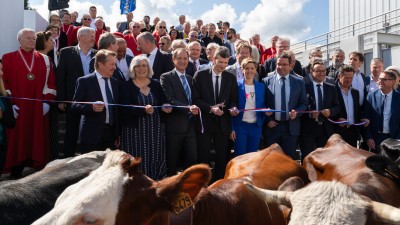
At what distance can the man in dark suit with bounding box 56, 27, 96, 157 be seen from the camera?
7.19m

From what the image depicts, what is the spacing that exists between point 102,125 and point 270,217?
2.99 metres

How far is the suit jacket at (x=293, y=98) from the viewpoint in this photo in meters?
7.59

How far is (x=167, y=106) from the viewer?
6.71 m

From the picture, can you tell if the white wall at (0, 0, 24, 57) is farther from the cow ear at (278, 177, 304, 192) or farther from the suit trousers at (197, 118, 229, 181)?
the cow ear at (278, 177, 304, 192)

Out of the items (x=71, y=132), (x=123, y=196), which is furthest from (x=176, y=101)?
(x=123, y=196)

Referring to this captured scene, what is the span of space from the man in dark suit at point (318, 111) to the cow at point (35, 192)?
181 inches

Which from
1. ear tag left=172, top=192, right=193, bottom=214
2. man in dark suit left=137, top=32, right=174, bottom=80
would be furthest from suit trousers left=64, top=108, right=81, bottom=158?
ear tag left=172, top=192, right=193, bottom=214

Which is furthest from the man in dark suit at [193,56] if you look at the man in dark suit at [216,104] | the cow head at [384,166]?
the cow head at [384,166]

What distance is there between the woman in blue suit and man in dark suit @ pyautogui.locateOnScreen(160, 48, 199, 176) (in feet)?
2.62

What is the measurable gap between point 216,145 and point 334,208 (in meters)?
4.42

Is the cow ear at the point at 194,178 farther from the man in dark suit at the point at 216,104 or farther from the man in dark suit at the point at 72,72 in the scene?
the man in dark suit at the point at 72,72

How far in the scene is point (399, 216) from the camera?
107 inches

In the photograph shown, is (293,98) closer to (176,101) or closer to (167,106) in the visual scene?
(176,101)

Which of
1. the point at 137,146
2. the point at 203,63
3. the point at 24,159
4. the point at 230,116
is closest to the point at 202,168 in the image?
the point at 137,146
